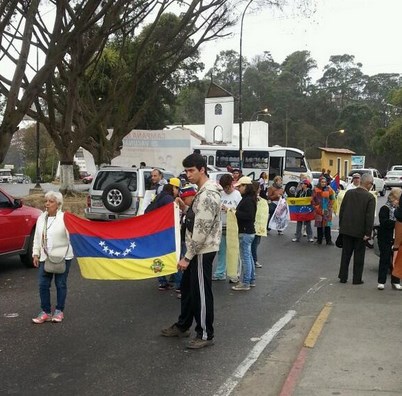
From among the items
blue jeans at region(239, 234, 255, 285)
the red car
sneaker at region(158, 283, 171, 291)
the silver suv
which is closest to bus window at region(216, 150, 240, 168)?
the silver suv

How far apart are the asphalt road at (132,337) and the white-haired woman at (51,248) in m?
0.22

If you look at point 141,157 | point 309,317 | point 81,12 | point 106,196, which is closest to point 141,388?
point 309,317

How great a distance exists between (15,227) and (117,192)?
4386mm

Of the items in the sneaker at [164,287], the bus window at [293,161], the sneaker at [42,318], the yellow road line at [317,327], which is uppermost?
the bus window at [293,161]

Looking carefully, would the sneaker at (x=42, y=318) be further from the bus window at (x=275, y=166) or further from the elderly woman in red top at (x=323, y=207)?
the bus window at (x=275, y=166)

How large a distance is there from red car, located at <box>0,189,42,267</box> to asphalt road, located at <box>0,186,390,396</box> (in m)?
0.52

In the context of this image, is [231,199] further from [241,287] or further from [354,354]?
[354,354]

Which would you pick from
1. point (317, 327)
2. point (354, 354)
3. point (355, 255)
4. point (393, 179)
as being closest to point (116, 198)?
point (355, 255)

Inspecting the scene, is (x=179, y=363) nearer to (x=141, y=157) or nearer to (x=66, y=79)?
(x=66, y=79)

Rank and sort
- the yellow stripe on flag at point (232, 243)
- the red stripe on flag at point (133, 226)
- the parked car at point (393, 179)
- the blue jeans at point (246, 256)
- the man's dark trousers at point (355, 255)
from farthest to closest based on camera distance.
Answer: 1. the parked car at point (393, 179)
2. the man's dark trousers at point (355, 255)
3. the yellow stripe on flag at point (232, 243)
4. the blue jeans at point (246, 256)
5. the red stripe on flag at point (133, 226)

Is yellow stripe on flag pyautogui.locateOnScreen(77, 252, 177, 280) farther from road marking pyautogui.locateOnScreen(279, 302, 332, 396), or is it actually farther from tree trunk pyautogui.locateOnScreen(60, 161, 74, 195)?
tree trunk pyautogui.locateOnScreen(60, 161, 74, 195)

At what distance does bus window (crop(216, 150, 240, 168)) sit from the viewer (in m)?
36.8

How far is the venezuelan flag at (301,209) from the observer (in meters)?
14.2

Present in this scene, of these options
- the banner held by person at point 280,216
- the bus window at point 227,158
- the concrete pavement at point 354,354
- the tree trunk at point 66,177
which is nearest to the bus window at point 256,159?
the bus window at point 227,158
